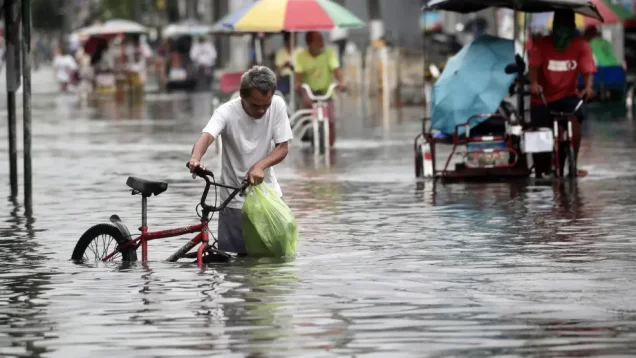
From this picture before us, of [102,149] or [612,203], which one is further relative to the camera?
[102,149]

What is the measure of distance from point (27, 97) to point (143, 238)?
6068 mm

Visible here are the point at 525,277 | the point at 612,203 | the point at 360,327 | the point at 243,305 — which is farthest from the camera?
the point at 612,203

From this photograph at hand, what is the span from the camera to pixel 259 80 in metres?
12.3

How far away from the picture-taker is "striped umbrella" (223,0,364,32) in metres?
27.9

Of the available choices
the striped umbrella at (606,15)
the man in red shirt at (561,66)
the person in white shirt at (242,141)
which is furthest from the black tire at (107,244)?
the striped umbrella at (606,15)

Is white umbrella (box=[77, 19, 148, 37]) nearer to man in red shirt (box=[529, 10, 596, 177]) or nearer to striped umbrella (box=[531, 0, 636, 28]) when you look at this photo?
striped umbrella (box=[531, 0, 636, 28])

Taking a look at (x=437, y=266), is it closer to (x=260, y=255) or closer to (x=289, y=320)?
(x=260, y=255)

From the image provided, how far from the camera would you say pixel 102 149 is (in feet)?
94.0

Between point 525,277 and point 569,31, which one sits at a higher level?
point 569,31

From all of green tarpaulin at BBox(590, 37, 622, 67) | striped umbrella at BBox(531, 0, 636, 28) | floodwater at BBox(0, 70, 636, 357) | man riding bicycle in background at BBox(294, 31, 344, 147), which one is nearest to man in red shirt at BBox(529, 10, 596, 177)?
floodwater at BBox(0, 70, 636, 357)

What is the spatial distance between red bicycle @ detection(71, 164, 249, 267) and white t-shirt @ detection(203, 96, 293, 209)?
0.29 meters

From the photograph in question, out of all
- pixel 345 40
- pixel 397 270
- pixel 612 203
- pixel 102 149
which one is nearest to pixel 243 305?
pixel 397 270

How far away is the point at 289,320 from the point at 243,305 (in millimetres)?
645

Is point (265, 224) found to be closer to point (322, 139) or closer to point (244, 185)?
point (244, 185)
